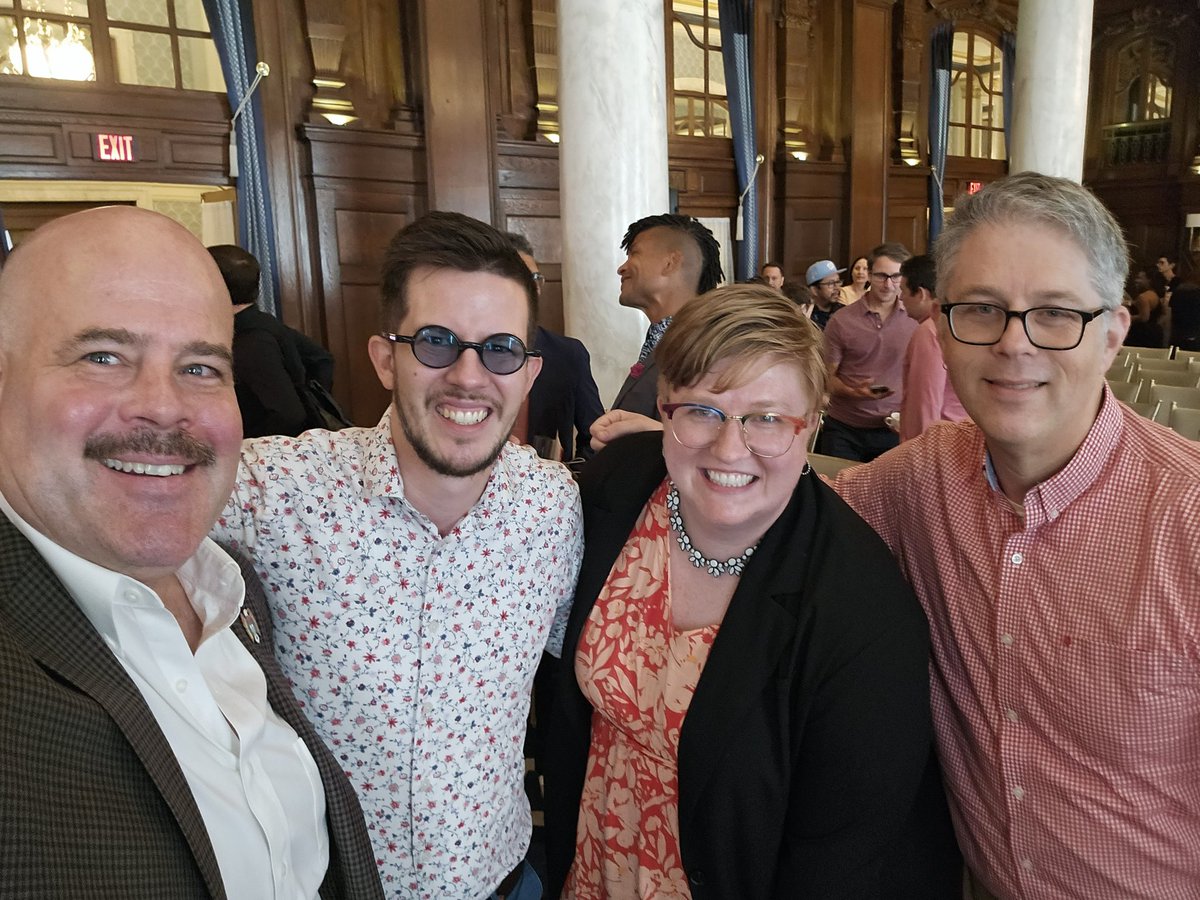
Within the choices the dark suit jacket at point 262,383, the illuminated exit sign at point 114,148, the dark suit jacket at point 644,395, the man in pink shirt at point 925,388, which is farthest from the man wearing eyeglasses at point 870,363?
the illuminated exit sign at point 114,148

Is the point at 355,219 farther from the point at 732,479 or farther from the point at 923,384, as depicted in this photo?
the point at 732,479

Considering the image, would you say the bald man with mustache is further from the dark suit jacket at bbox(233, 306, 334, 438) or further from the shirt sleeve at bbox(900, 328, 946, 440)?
the shirt sleeve at bbox(900, 328, 946, 440)

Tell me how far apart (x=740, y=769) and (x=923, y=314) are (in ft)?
11.2

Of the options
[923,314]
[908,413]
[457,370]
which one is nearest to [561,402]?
[908,413]

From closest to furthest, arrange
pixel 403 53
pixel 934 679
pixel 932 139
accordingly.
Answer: pixel 934 679, pixel 403 53, pixel 932 139

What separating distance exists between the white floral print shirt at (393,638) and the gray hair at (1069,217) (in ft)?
3.31

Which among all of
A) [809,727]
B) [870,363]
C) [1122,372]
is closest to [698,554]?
[809,727]

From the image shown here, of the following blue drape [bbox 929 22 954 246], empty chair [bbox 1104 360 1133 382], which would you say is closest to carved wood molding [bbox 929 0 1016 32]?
blue drape [bbox 929 22 954 246]

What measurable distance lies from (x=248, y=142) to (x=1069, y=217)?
5.98 metres

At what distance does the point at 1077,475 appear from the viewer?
1.37m

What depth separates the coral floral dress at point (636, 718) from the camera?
4.90 feet

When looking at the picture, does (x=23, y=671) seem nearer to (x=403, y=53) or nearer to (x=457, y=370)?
(x=457, y=370)

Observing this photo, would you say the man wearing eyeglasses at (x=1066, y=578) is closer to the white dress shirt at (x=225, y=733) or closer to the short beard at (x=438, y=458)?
the short beard at (x=438, y=458)

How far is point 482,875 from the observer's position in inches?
57.8
